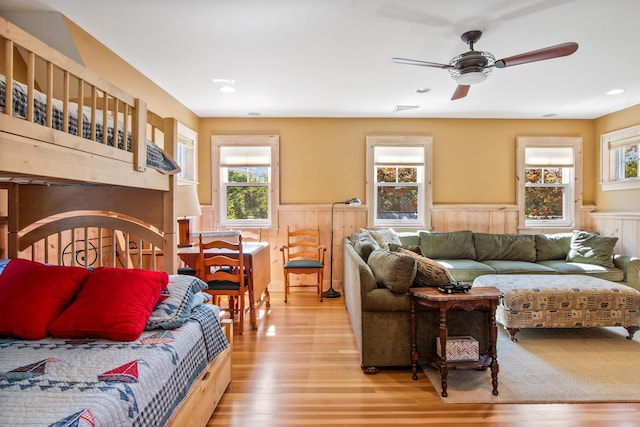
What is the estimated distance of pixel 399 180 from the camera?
506 centimetres

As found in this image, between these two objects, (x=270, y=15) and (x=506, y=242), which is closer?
(x=270, y=15)

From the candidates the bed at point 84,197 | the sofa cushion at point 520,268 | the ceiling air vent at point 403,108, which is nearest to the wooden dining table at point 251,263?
the bed at point 84,197

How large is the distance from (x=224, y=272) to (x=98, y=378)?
1.95 meters

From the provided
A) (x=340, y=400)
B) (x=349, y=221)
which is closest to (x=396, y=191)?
(x=349, y=221)

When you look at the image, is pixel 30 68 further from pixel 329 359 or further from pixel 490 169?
pixel 490 169

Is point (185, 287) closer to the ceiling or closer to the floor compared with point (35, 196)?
closer to the floor

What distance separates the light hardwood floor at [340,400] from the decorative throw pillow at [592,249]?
2.47 metres

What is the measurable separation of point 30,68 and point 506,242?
4.87 m

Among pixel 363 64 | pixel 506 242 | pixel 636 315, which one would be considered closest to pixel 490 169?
pixel 506 242

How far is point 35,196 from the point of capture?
2.25m

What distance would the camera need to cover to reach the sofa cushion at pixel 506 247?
14.5 ft

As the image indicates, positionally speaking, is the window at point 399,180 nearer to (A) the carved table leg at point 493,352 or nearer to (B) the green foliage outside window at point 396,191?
(B) the green foliage outside window at point 396,191

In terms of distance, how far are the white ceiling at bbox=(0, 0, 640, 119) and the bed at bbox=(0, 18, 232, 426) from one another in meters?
0.72

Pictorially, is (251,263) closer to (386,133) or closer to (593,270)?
(386,133)
